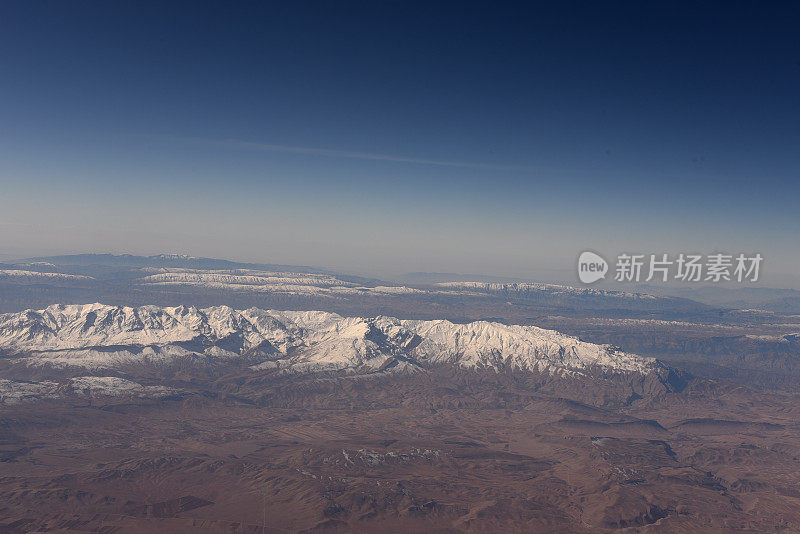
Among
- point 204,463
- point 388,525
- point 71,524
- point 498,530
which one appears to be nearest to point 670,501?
point 498,530

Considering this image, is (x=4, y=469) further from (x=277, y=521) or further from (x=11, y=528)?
(x=277, y=521)

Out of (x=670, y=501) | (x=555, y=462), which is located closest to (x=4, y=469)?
(x=555, y=462)

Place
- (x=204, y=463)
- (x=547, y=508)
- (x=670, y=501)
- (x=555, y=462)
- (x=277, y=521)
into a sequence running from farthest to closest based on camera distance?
1. (x=555, y=462)
2. (x=204, y=463)
3. (x=670, y=501)
4. (x=547, y=508)
5. (x=277, y=521)

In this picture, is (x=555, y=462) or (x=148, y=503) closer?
(x=148, y=503)

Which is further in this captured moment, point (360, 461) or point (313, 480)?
point (360, 461)

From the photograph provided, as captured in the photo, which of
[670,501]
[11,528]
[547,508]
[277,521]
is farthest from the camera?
[670,501]

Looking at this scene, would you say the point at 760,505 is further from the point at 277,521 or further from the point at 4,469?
the point at 4,469

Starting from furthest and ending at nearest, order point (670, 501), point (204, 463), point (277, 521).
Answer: point (204, 463)
point (670, 501)
point (277, 521)

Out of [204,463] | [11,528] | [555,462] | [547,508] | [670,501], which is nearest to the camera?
[11,528]
